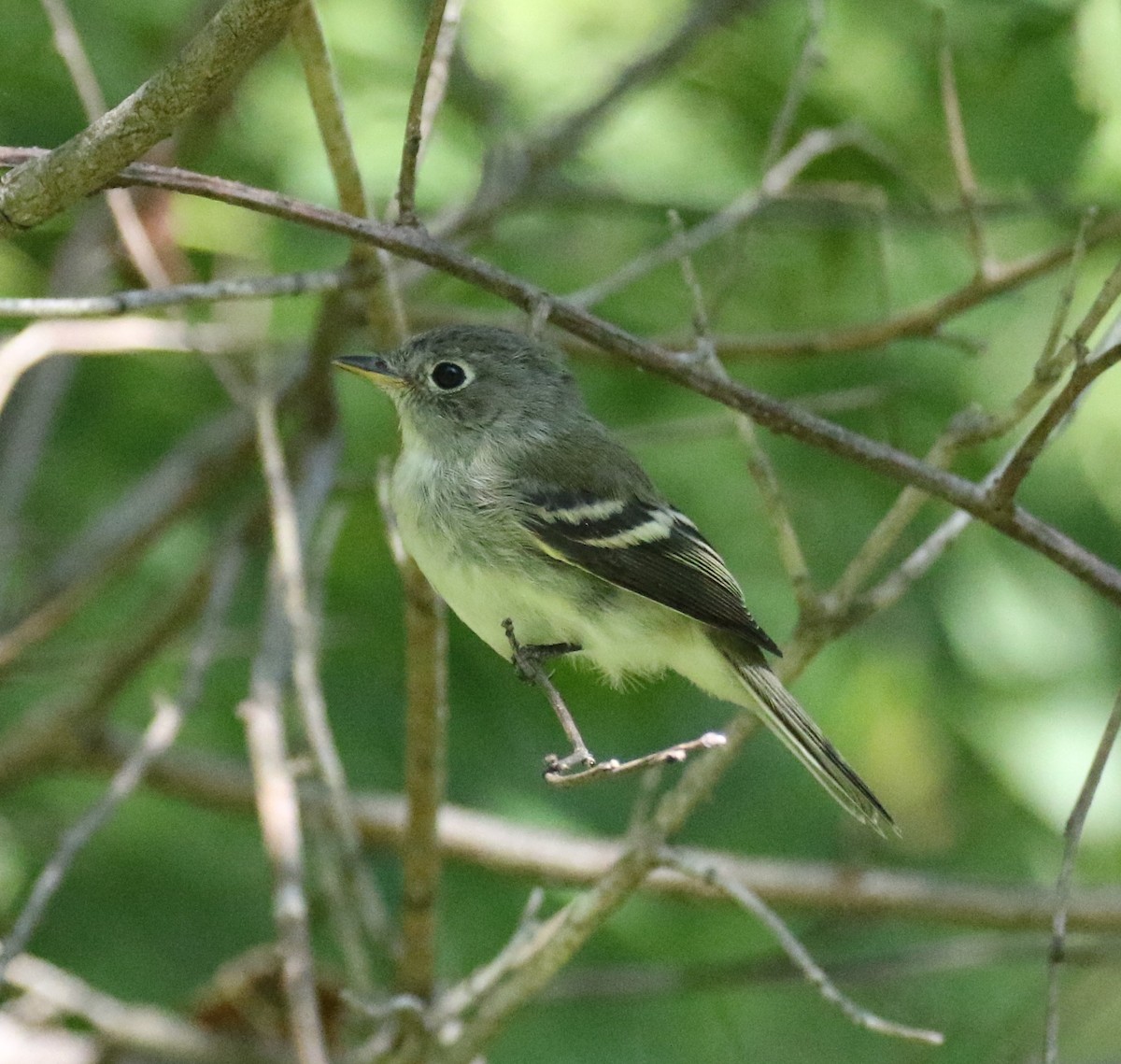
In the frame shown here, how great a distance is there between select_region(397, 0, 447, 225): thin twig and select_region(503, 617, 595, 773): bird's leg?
0.76 m

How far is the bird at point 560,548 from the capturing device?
10.5ft

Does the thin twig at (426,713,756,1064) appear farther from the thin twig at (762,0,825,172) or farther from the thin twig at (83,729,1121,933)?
the thin twig at (762,0,825,172)

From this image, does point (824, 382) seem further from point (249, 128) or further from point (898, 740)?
point (249, 128)

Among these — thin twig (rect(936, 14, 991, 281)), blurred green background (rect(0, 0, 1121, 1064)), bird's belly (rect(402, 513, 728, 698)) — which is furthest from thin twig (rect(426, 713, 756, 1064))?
thin twig (rect(936, 14, 991, 281))

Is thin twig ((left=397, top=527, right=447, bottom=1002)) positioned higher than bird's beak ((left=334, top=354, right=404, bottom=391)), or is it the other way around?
bird's beak ((left=334, top=354, right=404, bottom=391))

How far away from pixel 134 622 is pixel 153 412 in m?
0.80

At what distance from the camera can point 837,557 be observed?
453 cm

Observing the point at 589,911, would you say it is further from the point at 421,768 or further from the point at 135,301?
the point at 135,301

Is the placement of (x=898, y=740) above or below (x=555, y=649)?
above

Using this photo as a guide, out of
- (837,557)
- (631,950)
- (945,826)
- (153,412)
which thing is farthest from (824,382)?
(153,412)

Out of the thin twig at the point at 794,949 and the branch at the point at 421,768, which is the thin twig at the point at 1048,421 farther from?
the branch at the point at 421,768

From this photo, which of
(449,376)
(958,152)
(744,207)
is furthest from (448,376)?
(958,152)

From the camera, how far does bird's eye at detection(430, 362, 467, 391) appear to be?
3705 millimetres

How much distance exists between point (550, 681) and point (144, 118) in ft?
4.43
